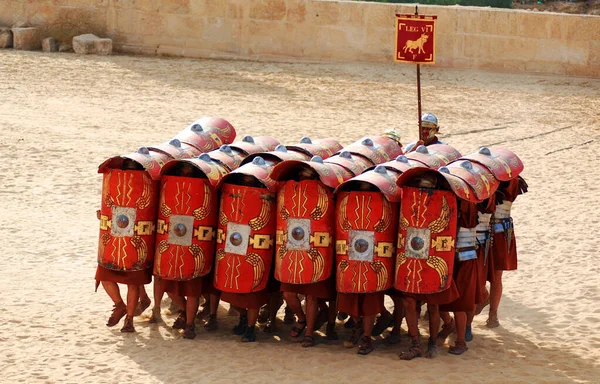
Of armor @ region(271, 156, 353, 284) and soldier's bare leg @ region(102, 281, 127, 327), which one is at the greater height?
armor @ region(271, 156, 353, 284)

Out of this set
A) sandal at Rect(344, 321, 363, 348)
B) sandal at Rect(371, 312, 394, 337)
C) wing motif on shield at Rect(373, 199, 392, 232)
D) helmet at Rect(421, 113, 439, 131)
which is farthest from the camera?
helmet at Rect(421, 113, 439, 131)

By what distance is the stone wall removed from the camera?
17.5 m

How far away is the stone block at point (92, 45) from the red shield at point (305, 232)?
1141 cm

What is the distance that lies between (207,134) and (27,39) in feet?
34.0

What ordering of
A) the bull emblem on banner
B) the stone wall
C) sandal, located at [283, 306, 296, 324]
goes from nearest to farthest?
sandal, located at [283, 306, 296, 324], the bull emblem on banner, the stone wall

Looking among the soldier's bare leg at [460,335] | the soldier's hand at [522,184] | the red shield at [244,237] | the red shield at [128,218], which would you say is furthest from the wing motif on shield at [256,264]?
the soldier's hand at [522,184]

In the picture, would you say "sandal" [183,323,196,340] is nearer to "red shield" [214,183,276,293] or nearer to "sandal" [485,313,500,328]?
"red shield" [214,183,276,293]

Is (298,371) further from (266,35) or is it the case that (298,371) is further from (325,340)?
(266,35)

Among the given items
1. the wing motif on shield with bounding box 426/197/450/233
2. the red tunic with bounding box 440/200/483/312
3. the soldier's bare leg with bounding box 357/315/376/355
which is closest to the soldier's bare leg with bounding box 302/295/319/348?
the soldier's bare leg with bounding box 357/315/376/355

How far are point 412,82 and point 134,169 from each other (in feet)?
33.3

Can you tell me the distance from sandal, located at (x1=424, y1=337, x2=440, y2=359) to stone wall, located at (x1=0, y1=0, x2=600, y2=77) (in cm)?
1045

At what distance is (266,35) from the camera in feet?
59.9

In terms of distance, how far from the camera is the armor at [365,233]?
742 cm

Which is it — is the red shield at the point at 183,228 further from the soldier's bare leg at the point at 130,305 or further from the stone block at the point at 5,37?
the stone block at the point at 5,37
